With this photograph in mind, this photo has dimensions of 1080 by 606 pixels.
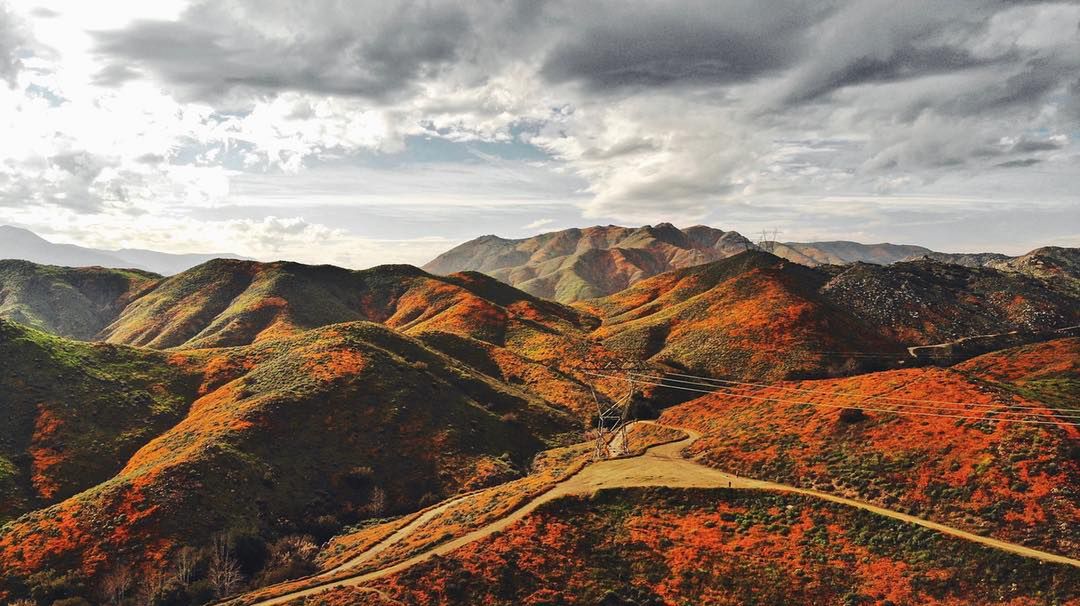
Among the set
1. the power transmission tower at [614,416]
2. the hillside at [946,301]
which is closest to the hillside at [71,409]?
the power transmission tower at [614,416]

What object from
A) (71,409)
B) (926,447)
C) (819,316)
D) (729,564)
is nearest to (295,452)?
(71,409)

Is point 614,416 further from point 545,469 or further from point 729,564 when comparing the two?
point 729,564

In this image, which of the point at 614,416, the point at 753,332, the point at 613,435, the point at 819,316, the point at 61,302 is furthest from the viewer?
Answer: the point at 61,302

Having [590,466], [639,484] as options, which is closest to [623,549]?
[639,484]

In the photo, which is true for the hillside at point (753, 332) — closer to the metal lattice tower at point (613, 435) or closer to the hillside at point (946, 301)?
the hillside at point (946, 301)

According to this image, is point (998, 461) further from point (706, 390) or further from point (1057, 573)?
point (706, 390)

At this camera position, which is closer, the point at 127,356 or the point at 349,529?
the point at 349,529
